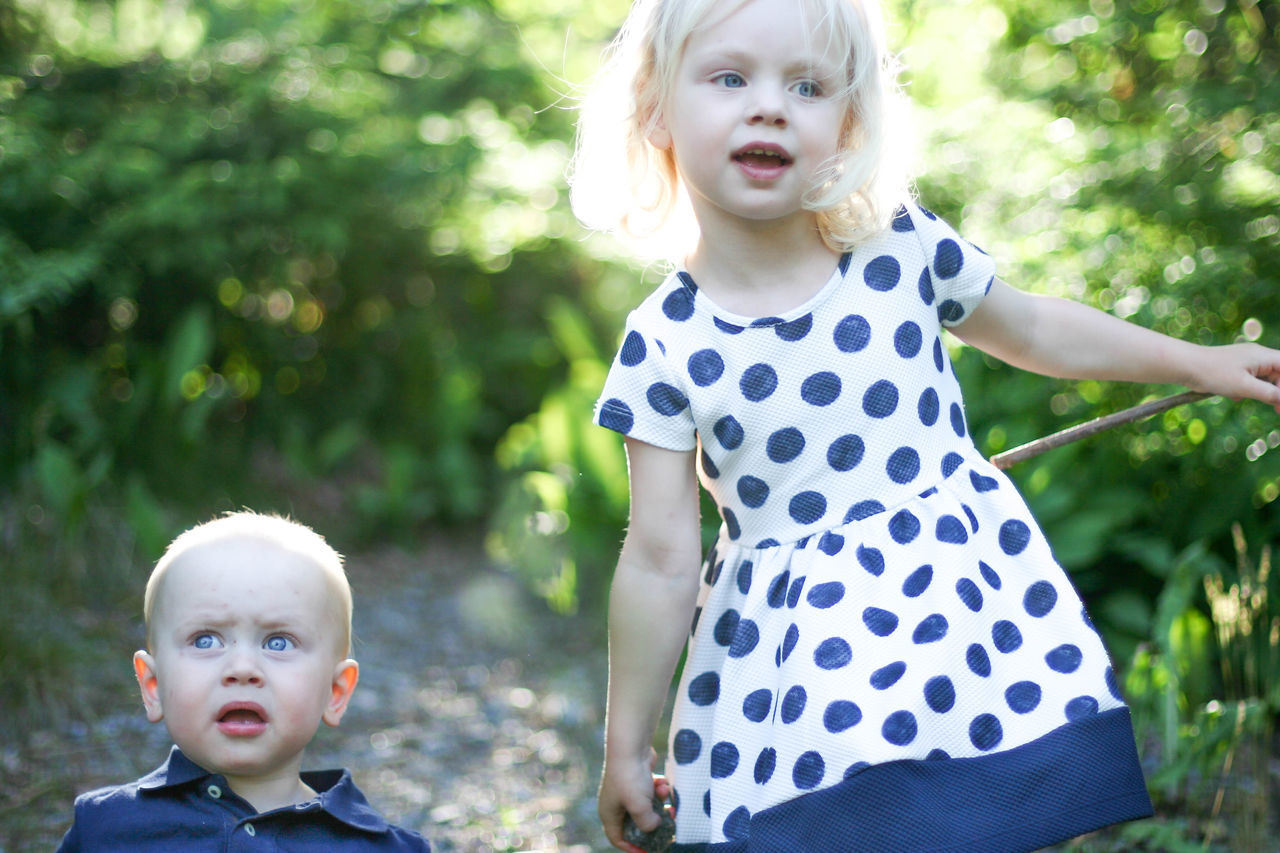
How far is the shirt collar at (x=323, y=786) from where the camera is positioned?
159cm

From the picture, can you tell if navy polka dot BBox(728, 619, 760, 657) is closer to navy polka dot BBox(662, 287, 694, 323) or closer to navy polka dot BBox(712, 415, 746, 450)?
navy polka dot BBox(712, 415, 746, 450)

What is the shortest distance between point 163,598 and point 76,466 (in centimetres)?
278

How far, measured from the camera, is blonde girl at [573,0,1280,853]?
1.50 metres

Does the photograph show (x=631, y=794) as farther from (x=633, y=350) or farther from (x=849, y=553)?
(x=633, y=350)

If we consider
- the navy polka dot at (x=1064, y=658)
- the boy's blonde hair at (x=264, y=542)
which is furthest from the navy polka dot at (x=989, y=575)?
the boy's blonde hair at (x=264, y=542)

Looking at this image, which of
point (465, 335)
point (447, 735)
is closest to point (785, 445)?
point (447, 735)

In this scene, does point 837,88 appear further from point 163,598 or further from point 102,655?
point 102,655

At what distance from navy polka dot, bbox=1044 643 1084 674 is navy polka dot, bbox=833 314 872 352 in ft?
1.53

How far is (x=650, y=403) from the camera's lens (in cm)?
162

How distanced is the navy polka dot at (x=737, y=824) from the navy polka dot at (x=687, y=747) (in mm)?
124

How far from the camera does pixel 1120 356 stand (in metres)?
1.73

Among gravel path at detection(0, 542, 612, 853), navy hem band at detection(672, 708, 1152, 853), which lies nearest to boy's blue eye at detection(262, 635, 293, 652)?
navy hem band at detection(672, 708, 1152, 853)

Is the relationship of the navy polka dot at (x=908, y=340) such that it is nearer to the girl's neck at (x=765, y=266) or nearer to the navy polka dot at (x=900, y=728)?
the girl's neck at (x=765, y=266)

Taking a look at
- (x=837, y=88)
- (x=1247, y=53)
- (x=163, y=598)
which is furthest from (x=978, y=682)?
(x=1247, y=53)
